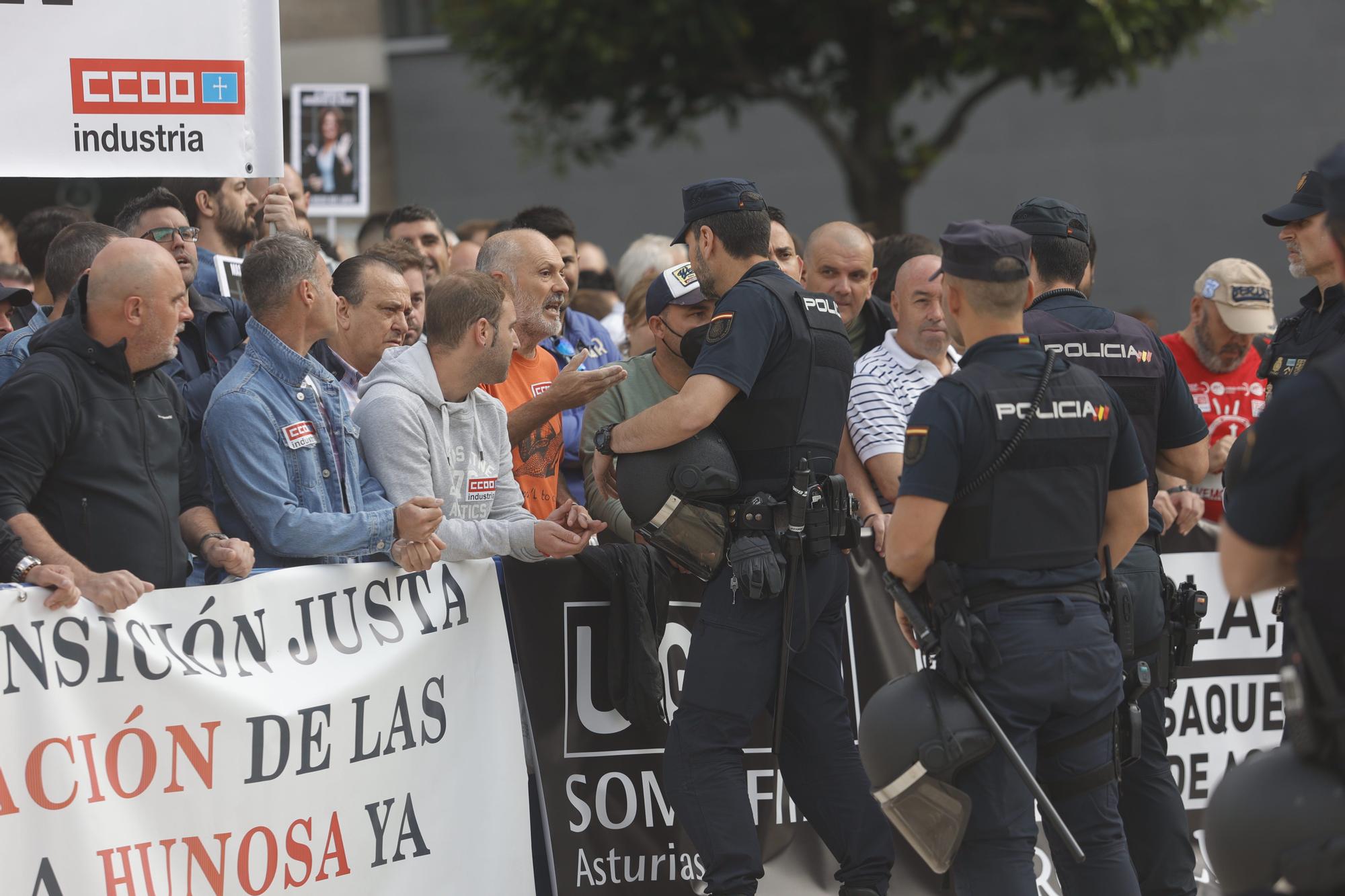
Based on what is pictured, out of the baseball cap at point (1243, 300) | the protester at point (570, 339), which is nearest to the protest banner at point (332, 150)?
the protester at point (570, 339)

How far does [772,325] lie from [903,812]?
151 centimetres

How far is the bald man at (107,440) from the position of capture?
402 cm

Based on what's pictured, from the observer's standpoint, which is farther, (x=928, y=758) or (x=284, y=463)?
(x=284, y=463)

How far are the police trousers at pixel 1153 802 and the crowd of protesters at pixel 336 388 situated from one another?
3.04 ft

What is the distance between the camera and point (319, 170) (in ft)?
30.5

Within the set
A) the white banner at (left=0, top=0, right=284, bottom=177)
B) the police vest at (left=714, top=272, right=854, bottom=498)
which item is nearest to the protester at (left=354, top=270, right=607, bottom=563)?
the police vest at (left=714, top=272, right=854, bottom=498)

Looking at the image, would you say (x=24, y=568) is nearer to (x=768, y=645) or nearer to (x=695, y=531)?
(x=695, y=531)

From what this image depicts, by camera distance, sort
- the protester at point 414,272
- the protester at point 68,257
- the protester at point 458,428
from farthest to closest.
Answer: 1. the protester at point 414,272
2. the protester at point 68,257
3. the protester at point 458,428

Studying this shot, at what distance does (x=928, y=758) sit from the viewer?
379 cm

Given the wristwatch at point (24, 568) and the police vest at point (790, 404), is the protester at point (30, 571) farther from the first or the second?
the police vest at point (790, 404)

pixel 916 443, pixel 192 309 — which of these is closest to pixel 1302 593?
pixel 916 443

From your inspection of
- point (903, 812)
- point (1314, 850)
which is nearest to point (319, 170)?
point (903, 812)

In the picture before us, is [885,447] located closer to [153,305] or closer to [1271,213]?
[1271,213]

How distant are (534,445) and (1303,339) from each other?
2.65 m
